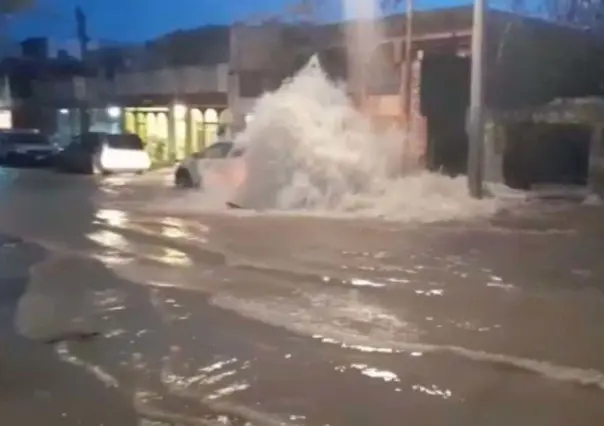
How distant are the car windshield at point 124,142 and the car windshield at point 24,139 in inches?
264

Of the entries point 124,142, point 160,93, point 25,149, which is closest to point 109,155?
point 124,142

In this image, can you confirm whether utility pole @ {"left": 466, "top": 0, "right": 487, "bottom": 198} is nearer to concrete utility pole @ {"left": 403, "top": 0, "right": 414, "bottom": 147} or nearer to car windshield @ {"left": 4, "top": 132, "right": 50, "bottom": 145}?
concrete utility pole @ {"left": 403, "top": 0, "right": 414, "bottom": 147}

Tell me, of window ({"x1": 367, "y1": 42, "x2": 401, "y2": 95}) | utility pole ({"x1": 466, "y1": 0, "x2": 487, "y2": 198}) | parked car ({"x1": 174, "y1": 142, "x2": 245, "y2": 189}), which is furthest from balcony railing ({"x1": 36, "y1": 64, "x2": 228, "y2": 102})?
utility pole ({"x1": 466, "y1": 0, "x2": 487, "y2": 198})

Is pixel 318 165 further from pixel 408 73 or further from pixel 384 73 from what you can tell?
pixel 384 73

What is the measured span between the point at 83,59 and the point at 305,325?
47321mm

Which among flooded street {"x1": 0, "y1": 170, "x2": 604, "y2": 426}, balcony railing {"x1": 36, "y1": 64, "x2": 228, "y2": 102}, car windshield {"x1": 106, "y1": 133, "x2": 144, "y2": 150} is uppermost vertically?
balcony railing {"x1": 36, "y1": 64, "x2": 228, "y2": 102}

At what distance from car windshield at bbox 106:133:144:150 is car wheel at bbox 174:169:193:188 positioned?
6.55m

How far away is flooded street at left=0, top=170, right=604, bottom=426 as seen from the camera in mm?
6504

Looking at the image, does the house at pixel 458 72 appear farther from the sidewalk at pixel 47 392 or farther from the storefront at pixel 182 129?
the sidewalk at pixel 47 392

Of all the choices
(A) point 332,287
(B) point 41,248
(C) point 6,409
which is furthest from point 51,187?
(C) point 6,409

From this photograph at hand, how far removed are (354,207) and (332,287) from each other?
26.8 feet

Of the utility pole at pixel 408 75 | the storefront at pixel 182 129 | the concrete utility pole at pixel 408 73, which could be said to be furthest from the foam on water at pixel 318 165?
the storefront at pixel 182 129

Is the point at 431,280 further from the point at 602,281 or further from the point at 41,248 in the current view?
the point at 41,248

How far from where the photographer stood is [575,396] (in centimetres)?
668
